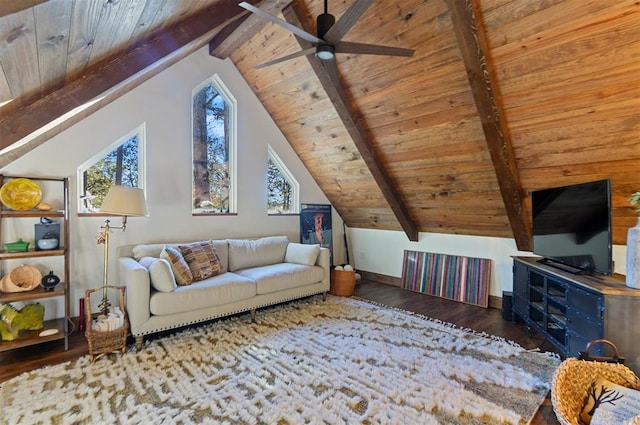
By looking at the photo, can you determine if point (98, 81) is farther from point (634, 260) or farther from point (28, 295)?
point (634, 260)

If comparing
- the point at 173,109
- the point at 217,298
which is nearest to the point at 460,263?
the point at 217,298

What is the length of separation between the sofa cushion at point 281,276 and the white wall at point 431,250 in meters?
1.60

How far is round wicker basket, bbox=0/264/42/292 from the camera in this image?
258 centimetres

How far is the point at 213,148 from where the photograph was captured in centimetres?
432

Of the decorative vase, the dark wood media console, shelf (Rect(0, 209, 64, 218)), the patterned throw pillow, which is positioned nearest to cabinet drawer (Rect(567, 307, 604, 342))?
the dark wood media console

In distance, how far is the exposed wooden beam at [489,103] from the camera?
233cm

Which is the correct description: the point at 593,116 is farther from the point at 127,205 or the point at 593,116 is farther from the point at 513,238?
the point at 127,205

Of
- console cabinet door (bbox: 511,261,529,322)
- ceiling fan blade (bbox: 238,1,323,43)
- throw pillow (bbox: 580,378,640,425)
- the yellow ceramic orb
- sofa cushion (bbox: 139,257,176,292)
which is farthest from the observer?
console cabinet door (bbox: 511,261,529,322)

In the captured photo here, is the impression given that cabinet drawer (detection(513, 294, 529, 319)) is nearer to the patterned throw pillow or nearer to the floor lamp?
the patterned throw pillow

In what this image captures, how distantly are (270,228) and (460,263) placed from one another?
276 centimetres

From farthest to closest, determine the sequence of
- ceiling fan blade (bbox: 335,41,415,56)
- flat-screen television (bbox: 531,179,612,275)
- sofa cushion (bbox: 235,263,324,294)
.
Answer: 1. sofa cushion (bbox: 235,263,324,294)
2. flat-screen television (bbox: 531,179,612,275)
3. ceiling fan blade (bbox: 335,41,415,56)

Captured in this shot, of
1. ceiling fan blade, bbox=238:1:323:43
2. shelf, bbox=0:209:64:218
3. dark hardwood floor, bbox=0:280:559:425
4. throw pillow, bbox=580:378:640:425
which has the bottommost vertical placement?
dark hardwood floor, bbox=0:280:559:425

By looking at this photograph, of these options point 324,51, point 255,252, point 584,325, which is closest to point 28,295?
point 255,252

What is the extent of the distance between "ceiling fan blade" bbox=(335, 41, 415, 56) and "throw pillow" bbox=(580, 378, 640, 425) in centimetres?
239
